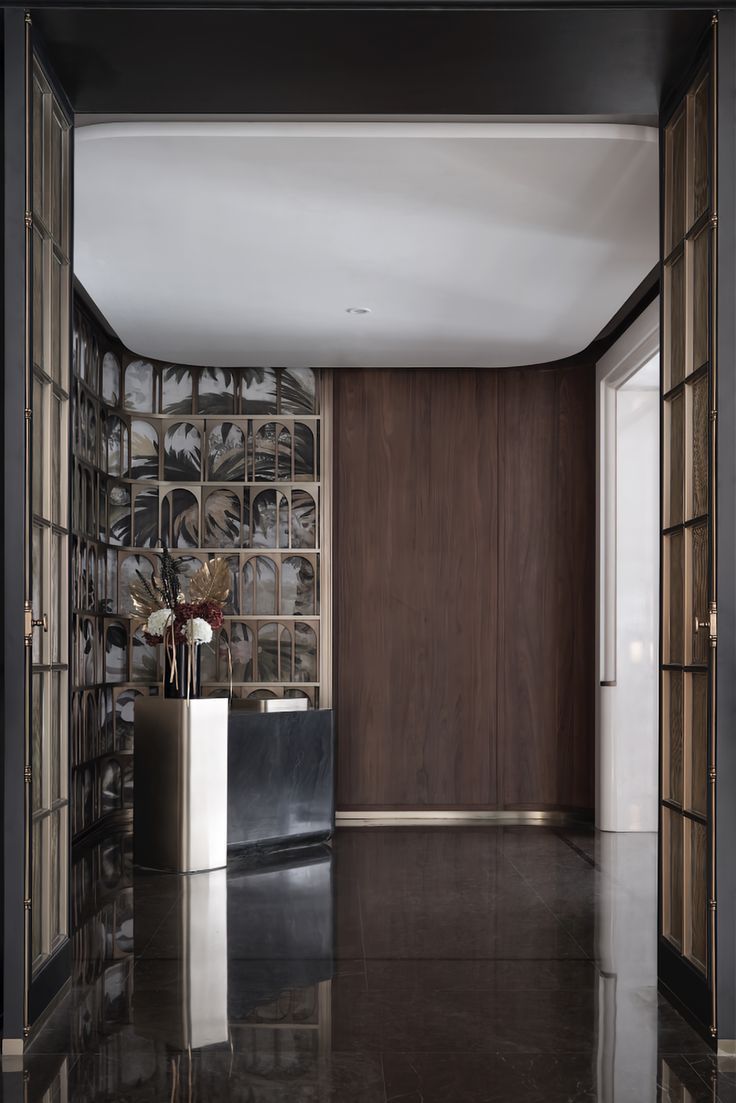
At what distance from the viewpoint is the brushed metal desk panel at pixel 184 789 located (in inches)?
213

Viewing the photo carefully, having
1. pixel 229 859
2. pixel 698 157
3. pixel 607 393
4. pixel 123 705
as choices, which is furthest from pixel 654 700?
pixel 698 157

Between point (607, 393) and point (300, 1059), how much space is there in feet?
16.0

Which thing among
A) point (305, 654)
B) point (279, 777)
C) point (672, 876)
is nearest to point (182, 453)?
point (305, 654)

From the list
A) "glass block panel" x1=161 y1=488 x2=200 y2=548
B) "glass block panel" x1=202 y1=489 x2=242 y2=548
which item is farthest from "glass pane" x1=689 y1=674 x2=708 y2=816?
"glass block panel" x1=161 y1=488 x2=200 y2=548

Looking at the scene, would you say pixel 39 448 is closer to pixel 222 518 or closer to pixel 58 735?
pixel 58 735

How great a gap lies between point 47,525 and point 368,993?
6.07 ft

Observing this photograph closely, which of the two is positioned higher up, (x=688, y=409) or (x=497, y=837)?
(x=688, y=409)

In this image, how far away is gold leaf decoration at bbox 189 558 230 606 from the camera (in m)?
5.96

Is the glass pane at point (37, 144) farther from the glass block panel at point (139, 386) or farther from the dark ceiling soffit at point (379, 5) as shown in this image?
the glass block panel at point (139, 386)

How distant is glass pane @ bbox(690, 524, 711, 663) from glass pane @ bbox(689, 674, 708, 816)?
3.2 inches

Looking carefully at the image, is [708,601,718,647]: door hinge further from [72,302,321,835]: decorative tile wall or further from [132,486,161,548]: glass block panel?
[132,486,161,548]: glass block panel

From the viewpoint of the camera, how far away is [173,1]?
3.12 metres

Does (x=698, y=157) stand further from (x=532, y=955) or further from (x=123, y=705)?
(x=123, y=705)

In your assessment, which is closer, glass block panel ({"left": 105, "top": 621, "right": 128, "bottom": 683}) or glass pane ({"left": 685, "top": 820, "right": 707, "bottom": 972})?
glass pane ({"left": 685, "top": 820, "right": 707, "bottom": 972})
